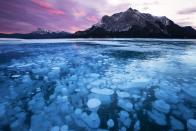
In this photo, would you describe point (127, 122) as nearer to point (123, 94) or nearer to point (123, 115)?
point (123, 115)

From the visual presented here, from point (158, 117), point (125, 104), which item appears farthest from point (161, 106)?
point (125, 104)

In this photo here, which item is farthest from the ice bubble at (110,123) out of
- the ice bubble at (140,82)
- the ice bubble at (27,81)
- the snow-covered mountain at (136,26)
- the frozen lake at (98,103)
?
the snow-covered mountain at (136,26)

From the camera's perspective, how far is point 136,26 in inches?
5969

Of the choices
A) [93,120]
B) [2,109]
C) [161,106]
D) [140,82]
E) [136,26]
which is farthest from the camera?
[136,26]

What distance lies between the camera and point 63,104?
2707 millimetres

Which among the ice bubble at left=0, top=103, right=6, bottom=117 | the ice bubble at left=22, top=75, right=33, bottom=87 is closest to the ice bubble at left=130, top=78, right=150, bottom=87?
the ice bubble at left=22, top=75, right=33, bottom=87

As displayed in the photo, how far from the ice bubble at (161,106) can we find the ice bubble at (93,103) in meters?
1.03

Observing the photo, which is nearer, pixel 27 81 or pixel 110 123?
pixel 110 123

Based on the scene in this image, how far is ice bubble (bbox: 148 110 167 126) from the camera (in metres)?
2.22

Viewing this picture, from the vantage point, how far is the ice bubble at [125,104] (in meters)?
2.58

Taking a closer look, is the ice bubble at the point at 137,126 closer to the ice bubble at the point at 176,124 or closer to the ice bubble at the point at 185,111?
the ice bubble at the point at 176,124

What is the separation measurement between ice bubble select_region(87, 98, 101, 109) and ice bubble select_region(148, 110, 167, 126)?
917 mm

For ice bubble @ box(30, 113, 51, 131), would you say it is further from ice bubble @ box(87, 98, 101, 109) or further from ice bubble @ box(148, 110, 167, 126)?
ice bubble @ box(148, 110, 167, 126)

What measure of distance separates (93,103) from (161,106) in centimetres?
124
